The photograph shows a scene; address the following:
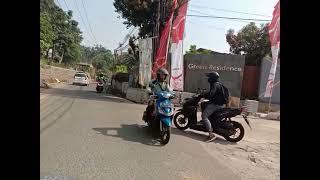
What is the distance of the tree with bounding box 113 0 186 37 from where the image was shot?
23.0m

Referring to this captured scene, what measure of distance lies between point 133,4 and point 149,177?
1935cm

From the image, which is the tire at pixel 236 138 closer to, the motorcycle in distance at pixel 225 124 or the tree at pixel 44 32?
the motorcycle in distance at pixel 225 124

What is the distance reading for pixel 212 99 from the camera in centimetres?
895

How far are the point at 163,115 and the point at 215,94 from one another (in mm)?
1534

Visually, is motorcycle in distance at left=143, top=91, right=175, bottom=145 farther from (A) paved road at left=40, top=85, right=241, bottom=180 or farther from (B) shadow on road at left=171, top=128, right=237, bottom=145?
(B) shadow on road at left=171, top=128, right=237, bottom=145

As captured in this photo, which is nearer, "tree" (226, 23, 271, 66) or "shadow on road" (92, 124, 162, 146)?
"shadow on road" (92, 124, 162, 146)

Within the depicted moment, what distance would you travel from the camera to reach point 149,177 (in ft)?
17.2

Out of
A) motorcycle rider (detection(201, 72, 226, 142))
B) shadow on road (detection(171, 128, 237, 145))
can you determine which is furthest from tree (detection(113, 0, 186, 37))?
motorcycle rider (detection(201, 72, 226, 142))

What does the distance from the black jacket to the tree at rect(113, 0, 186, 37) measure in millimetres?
13813

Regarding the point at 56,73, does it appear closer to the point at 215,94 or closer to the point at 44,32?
the point at 44,32

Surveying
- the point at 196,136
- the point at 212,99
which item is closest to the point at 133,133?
the point at 196,136

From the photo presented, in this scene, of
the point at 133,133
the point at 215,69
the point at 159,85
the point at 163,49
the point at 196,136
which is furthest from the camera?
the point at 215,69

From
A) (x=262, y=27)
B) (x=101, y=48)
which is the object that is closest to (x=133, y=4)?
(x=262, y=27)

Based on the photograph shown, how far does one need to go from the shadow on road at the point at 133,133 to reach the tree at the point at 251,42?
22770 millimetres
